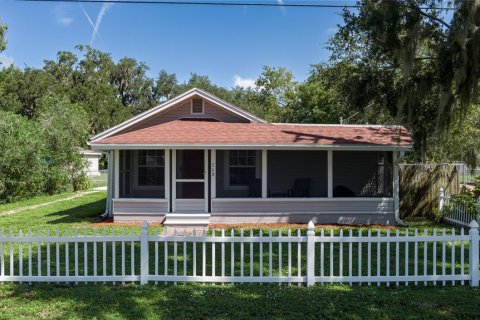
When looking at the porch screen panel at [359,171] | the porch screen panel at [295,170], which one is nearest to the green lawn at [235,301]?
the porch screen panel at [295,170]

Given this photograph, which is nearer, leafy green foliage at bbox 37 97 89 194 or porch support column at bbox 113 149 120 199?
porch support column at bbox 113 149 120 199

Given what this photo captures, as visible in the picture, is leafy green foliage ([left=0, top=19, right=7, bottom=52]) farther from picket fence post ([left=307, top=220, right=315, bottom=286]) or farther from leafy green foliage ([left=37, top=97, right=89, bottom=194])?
picket fence post ([left=307, top=220, right=315, bottom=286])

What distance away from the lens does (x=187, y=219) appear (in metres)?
12.9

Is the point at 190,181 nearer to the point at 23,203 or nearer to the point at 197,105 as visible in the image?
the point at 197,105

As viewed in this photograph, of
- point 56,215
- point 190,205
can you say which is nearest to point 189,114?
point 190,205

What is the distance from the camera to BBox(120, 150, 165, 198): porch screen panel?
15.0 metres

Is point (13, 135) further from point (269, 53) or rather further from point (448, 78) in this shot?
point (269, 53)

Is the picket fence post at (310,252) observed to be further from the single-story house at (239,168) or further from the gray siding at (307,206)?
the gray siding at (307,206)

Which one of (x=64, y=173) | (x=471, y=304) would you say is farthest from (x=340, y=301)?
(x=64, y=173)

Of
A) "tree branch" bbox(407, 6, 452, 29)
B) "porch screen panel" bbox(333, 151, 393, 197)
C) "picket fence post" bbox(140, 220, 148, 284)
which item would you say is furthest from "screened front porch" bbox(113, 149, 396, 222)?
"picket fence post" bbox(140, 220, 148, 284)

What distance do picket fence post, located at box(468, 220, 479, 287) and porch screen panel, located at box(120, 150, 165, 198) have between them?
1058 centimetres

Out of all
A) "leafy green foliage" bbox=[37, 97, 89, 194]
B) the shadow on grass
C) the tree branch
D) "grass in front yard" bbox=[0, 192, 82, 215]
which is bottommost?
"grass in front yard" bbox=[0, 192, 82, 215]

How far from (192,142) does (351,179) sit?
240 inches

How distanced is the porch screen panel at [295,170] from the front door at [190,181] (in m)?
2.53
